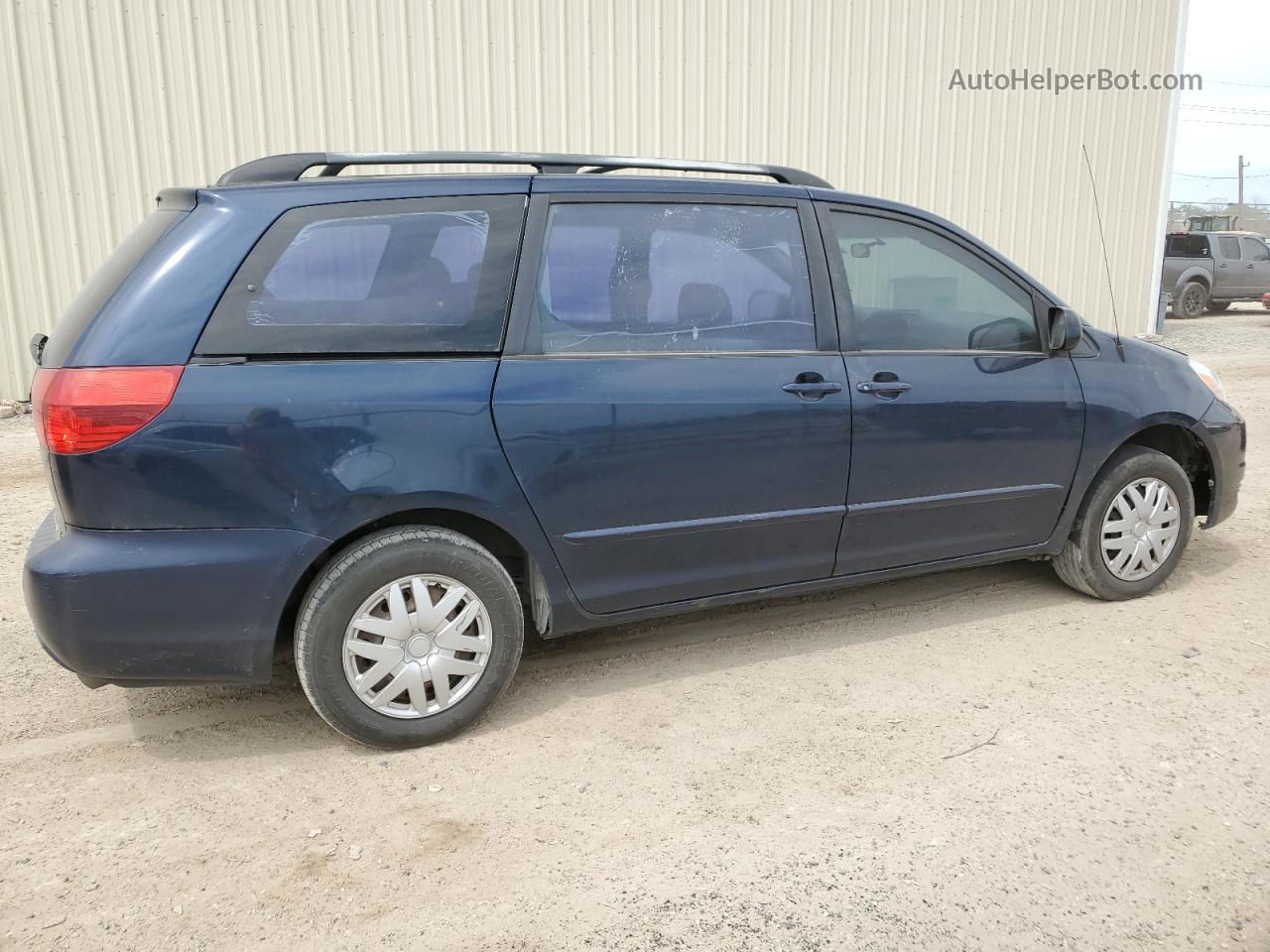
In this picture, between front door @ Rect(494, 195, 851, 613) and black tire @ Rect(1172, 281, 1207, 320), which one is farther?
black tire @ Rect(1172, 281, 1207, 320)

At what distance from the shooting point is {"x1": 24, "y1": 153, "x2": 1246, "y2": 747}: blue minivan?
2705 mm

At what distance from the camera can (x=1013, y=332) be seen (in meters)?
3.86

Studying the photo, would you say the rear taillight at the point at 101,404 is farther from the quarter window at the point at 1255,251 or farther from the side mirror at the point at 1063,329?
the quarter window at the point at 1255,251

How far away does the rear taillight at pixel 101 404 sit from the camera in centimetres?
262

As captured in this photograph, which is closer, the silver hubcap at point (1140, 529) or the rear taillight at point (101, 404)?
the rear taillight at point (101, 404)

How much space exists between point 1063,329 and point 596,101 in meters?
7.19

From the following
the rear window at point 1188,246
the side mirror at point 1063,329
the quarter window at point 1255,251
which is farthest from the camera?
the quarter window at point 1255,251

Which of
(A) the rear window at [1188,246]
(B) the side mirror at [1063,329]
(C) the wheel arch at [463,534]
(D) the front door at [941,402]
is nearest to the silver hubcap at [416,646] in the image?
(C) the wheel arch at [463,534]

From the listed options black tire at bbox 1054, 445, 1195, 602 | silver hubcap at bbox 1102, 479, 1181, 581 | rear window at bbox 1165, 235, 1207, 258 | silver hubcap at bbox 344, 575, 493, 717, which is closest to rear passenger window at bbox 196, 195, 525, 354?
silver hubcap at bbox 344, 575, 493, 717

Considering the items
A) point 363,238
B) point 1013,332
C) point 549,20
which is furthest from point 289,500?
point 549,20

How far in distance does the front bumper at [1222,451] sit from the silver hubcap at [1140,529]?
0.88ft

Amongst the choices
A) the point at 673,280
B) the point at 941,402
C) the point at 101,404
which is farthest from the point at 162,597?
the point at 941,402

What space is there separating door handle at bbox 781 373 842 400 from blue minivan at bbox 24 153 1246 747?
0.01 metres

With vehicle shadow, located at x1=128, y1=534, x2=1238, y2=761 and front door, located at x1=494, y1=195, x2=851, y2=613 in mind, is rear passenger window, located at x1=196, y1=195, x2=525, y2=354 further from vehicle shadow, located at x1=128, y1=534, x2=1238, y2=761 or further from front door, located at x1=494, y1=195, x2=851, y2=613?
vehicle shadow, located at x1=128, y1=534, x2=1238, y2=761
